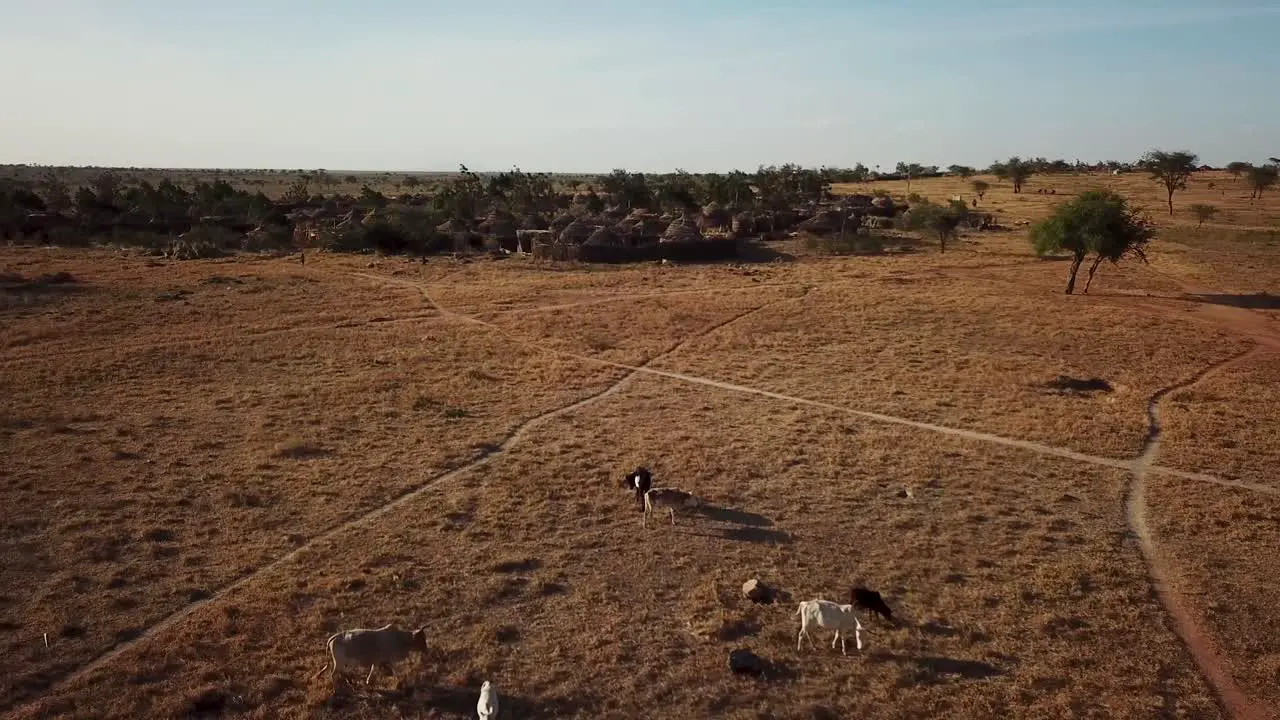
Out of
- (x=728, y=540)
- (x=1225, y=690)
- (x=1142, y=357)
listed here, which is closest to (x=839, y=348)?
(x=1142, y=357)

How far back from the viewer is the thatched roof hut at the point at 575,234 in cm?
4759

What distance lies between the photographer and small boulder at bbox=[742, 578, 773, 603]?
10258mm

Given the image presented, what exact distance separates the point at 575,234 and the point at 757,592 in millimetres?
39858

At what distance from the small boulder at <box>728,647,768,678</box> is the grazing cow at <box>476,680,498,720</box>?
2.60 m

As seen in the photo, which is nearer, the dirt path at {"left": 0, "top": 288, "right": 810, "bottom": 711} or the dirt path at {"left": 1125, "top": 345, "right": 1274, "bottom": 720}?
the dirt path at {"left": 1125, "top": 345, "right": 1274, "bottom": 720}

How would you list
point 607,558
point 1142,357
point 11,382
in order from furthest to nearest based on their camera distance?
point 1142,357 → point 11,382 → point 607,558

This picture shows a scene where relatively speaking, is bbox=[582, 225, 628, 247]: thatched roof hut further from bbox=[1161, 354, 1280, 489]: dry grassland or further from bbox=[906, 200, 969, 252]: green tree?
bbox=[1161, 354, 1280, 489]: dry grassland

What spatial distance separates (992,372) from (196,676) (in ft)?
65.5

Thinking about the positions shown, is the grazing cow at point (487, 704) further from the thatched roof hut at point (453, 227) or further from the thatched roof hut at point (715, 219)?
the thatched roof hut at point (715, 219)

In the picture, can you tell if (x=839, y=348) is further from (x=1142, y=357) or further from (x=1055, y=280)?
(x=1055, y=280)

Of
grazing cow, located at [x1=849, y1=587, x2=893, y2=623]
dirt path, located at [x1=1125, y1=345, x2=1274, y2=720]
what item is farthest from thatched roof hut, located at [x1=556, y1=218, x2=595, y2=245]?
grazing cow, located at [x1=849, y1=587, x2=893, y2=623]

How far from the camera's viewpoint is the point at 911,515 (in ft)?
42.5

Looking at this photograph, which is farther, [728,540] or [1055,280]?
[1055,280]

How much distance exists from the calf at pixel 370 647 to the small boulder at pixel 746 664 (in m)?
3.43
